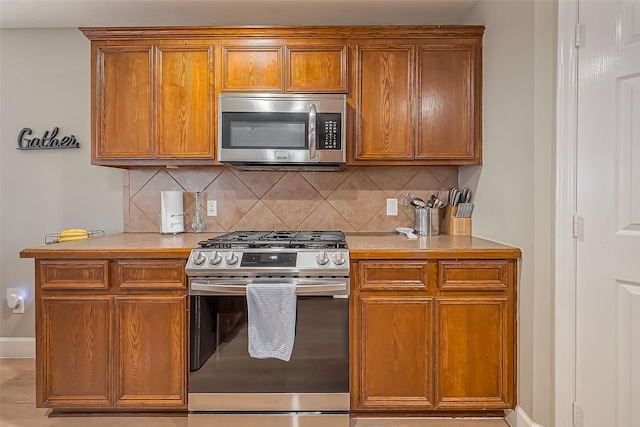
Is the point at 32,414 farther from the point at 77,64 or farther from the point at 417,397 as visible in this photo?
the point at 77,64

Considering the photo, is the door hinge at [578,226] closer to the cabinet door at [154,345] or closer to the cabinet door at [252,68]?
the cabinet door at [252,68]

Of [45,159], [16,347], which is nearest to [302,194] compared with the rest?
[45,159]

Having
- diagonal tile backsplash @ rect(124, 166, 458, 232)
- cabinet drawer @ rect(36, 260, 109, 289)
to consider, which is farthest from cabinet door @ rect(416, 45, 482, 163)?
cabinet drawer @ rect(36, 260, 109, 289)

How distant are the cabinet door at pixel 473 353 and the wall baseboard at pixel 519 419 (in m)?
0.05

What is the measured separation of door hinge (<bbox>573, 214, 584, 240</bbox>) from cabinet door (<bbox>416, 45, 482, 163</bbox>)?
85 cm

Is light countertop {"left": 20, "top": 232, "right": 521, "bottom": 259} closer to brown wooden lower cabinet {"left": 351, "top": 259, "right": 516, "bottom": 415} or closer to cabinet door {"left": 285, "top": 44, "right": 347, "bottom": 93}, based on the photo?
brown wooden lower cabinet {"left": 351, "top": 259, "right": 516, "bottom": 415}

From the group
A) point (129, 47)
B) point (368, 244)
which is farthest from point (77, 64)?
point (368, 244)

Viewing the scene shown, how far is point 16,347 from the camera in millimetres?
2982

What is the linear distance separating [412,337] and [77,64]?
3.02 meters

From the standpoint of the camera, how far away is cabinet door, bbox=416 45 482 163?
2557mm

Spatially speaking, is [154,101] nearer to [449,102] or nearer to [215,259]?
[215,259]

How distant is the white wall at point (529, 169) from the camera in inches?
74.8

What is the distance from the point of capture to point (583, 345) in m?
1.80

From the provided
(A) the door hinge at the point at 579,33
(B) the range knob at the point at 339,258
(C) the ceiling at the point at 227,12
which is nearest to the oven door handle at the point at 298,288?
(B) the range knob at the point at 339,258
